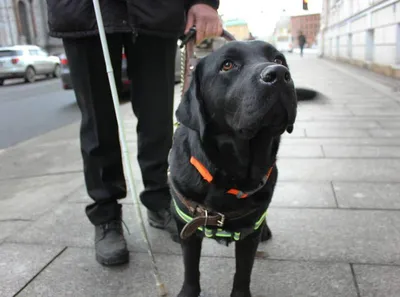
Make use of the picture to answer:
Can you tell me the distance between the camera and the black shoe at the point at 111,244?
98.1 inches

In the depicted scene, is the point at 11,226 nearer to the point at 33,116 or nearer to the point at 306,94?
the point at 306,94

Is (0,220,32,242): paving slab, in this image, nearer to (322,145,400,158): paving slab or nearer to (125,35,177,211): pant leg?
(125,35,177,211): pant leg

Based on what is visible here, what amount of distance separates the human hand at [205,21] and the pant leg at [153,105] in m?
0.21

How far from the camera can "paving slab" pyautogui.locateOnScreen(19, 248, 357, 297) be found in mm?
2225

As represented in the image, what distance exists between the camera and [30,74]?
20.8 meters

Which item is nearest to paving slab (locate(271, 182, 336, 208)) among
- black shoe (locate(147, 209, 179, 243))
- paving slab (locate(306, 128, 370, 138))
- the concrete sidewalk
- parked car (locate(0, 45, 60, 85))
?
the concrete sidewalk

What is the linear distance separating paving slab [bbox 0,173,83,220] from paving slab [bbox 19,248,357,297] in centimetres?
103

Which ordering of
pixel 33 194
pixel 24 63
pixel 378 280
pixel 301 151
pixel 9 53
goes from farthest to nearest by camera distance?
pixel 9 53
pixel 24 63
pixel 301 151
pixel 33 194
pixel 378 280

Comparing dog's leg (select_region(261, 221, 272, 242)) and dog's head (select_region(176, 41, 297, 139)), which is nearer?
dog's head (select_region(176, 41, 297, 139))

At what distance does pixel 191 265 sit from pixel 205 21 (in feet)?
4.41

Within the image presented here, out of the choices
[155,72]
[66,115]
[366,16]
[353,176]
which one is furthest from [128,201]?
[366,16]

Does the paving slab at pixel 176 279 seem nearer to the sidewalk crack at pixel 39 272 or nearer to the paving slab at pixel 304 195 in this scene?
the sidewalk crack at pixel 39 272

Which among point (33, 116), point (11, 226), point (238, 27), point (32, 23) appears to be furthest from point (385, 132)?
point (32, 23)

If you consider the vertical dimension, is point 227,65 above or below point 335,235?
above
